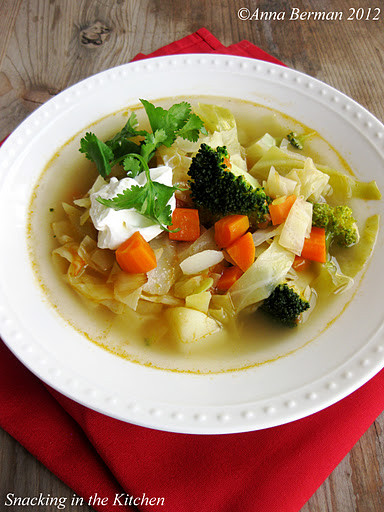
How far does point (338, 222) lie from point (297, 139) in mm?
731

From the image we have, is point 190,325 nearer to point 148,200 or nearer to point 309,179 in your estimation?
point 148,200

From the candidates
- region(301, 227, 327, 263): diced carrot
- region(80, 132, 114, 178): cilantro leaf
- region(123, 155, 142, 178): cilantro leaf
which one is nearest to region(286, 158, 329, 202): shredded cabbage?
region(301, 227, 327, 263): diced carrot

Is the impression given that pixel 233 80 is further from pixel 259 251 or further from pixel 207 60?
pixel 259 251

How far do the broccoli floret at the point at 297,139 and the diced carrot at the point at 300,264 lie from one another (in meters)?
0.84

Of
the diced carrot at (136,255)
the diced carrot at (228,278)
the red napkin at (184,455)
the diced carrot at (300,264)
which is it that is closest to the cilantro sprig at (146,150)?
the diced carrot at (136,255)

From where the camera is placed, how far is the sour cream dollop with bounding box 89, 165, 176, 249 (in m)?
2.74

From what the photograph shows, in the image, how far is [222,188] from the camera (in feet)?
9.26

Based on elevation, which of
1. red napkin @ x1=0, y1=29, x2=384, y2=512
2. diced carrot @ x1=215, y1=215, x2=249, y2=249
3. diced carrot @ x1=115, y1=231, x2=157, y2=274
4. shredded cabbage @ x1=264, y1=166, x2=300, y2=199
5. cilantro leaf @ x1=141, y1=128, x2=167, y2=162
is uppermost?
shredded cabbage @ x1=264, y1=166, x2=300, y2=199

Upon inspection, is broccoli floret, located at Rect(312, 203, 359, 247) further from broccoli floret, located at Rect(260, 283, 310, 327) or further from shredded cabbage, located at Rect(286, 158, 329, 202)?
broccoli floret, located at Rect(260, 283, 310, 327)

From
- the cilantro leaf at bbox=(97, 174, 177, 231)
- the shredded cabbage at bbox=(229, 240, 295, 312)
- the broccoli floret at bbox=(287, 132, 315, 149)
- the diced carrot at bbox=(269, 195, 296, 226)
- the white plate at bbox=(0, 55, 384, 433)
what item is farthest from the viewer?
the broccoli floret at bbox=(287, 132, 315, 149)

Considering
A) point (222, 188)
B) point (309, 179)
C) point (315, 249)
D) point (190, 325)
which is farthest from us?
point (309, 179)

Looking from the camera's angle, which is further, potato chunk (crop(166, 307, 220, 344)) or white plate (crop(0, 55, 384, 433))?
potato chunk (crop(166, 307, 220, 344))

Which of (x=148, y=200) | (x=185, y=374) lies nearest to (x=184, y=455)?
(x=185, y=374)

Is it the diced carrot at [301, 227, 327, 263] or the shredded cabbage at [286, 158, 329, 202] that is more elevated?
the shredded cabbage at [286, 158, 329, 202]
